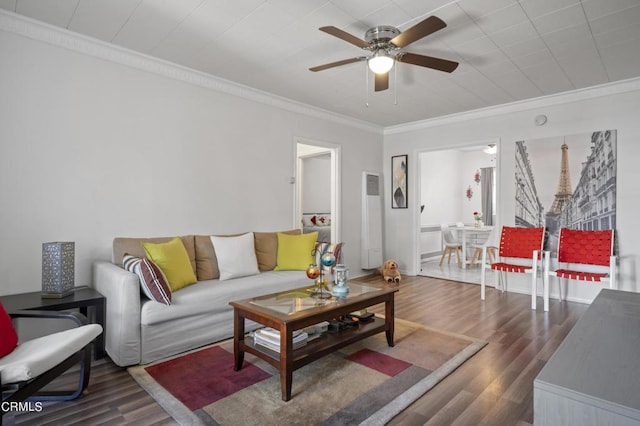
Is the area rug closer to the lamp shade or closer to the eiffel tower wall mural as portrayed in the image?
the lamp shade

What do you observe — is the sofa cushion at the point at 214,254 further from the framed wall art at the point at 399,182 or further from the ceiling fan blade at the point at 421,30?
A: the framed wall art at the point at 399,182

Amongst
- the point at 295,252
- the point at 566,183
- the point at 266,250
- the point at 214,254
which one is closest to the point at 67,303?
the point at 214,254

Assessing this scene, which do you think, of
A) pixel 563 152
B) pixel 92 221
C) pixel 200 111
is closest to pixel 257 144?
pixel 200 111

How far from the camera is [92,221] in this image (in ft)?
10.4

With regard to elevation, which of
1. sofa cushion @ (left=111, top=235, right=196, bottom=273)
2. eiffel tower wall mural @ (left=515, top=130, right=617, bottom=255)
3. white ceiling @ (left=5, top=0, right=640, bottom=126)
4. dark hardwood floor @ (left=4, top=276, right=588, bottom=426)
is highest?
white ceiling @ (left=5, top=0, right=640, bottom=126)

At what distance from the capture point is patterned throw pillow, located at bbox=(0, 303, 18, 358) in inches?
71.8

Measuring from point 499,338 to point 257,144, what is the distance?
11.2ft

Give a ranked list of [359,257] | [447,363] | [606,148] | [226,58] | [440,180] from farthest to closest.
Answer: [440,180], [359,257], [606,148], [226,58], [447,363]

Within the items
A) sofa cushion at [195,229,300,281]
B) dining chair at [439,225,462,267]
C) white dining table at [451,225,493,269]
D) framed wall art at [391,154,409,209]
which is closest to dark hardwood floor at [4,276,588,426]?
sofa cushion at [195,229,300,281]

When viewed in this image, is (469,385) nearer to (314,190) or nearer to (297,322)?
(297,322)

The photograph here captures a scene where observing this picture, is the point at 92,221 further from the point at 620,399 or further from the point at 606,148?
the point at 606,148

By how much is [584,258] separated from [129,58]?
548cm

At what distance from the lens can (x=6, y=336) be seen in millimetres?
1869

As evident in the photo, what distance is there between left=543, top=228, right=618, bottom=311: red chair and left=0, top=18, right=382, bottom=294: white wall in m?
3.45
